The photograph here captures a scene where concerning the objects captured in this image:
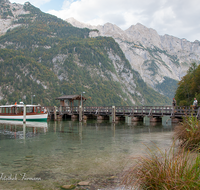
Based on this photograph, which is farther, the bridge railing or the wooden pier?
the bridge railing

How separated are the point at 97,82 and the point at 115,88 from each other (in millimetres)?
18617

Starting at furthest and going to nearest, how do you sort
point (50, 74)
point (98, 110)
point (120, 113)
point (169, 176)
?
point (50, 74)
point (98, 110)
point (120, 113)
point (169, 176)

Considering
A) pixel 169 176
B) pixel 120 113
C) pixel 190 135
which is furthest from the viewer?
pixel 120 113

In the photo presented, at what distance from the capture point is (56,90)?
153 m

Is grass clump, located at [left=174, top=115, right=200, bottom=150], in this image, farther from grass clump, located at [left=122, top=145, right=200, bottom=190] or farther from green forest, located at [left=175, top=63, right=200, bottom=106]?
green forest, located at [left=175, top=63, right=200, bottom=106]

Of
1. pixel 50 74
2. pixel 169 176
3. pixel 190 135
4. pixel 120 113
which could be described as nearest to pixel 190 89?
pixel 120 113

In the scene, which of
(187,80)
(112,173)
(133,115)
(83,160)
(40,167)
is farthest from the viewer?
(187,80)

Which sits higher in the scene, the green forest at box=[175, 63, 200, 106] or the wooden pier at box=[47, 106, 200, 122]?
the green forest at box=[175, 63, 200, 106]

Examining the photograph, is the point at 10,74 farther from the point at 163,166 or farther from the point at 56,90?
the point at 163,166

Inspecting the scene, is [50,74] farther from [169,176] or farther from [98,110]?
[169,176]

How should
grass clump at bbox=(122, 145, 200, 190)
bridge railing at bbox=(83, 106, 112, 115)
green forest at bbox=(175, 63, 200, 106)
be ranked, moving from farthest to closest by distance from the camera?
green forest at bbox=(175, 63, 200, 106)
bridge railing at bbox=(83, 106, 112, 115)
grass clump at bbox=(122, 145, 200, 190)

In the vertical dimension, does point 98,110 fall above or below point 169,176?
below

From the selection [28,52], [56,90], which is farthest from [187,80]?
[28,52]

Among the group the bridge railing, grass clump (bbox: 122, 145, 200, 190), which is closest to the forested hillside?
the bridge railing
